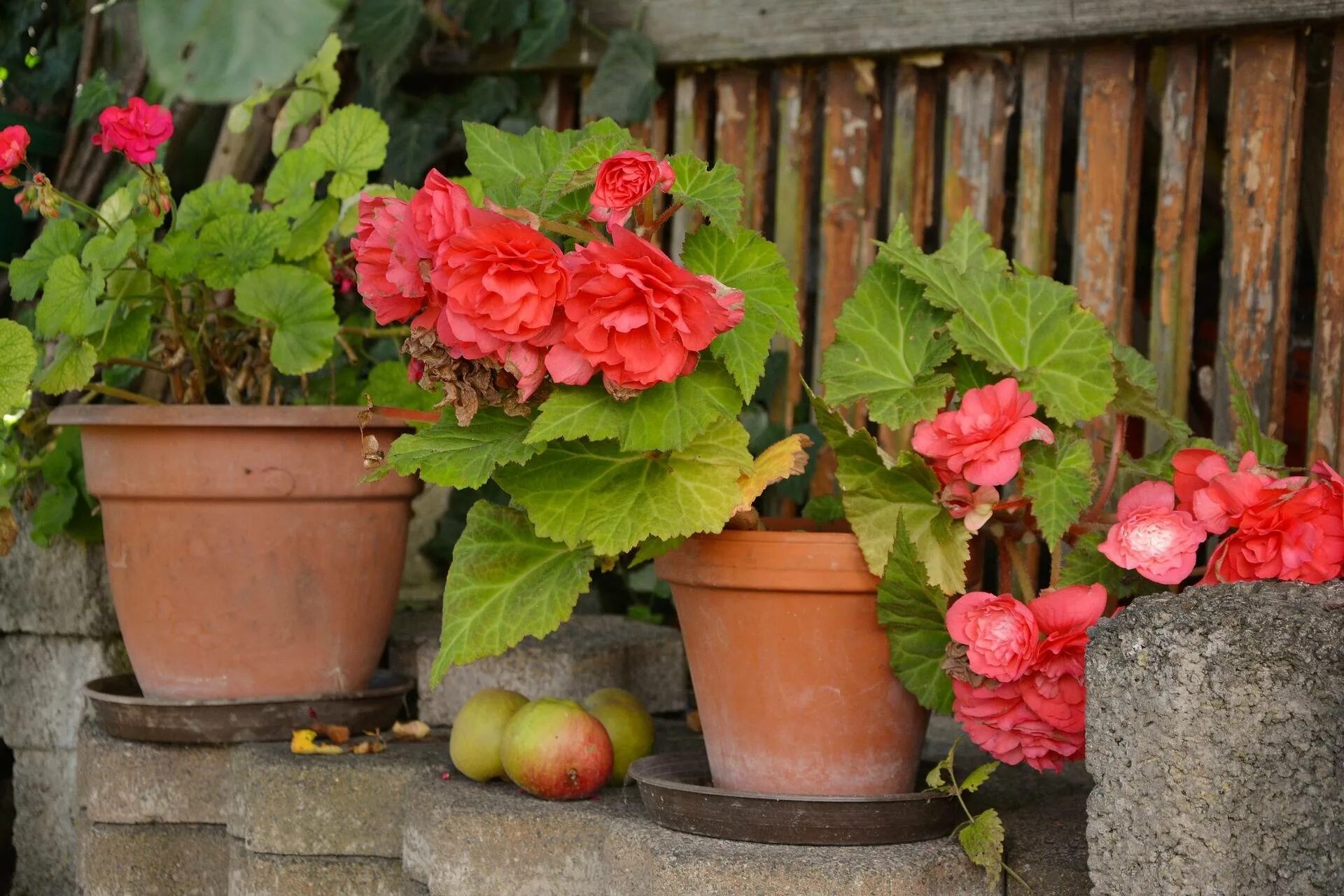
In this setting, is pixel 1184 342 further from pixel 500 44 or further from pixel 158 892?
pixel 158 892

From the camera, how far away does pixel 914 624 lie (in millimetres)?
1569

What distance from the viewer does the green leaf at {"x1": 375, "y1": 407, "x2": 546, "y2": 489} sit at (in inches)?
60.6

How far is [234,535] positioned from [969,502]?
46.0 inches

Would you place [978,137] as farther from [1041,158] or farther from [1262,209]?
[1262,209]

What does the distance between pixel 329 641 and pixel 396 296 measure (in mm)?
841

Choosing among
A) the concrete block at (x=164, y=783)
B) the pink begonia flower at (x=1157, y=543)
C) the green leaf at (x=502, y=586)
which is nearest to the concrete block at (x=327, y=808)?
the concrete block at (x=164, y=783)

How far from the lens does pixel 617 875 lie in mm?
1641

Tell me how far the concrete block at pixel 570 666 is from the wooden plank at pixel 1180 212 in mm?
953

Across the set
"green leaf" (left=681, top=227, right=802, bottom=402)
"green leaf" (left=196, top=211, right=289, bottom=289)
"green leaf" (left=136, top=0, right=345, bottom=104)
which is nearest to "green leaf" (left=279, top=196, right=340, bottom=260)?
"green leaf" (left=196, top=211, right=289, bottom=289)

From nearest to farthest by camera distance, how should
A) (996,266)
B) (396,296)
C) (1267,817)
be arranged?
(1267,817) < (396,296) < (996,266)

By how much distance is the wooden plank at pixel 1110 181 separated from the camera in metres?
2.40

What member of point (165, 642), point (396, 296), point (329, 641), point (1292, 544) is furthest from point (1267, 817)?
point (165, 642)

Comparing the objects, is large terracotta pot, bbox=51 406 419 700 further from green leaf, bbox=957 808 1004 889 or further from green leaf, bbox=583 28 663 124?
green leaf, bbox=957 808 1004 889

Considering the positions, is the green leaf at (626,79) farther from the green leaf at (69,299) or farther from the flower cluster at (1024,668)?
the flower cluster at (1024,668)
